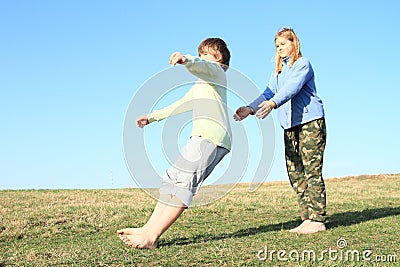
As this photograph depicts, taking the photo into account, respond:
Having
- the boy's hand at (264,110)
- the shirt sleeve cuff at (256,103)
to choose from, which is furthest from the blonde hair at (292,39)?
the boy's hand at (264,110)

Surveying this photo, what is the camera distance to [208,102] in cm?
500

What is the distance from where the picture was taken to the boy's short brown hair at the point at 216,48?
17.2ft

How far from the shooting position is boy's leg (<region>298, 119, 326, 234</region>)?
235 inches

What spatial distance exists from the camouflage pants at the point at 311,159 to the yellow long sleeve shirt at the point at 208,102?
1.35 meters

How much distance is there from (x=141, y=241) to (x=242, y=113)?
1.76m

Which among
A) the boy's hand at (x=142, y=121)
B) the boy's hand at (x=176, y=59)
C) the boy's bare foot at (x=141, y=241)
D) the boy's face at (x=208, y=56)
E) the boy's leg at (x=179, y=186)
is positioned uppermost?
the boy's face at (x=208, y=56)

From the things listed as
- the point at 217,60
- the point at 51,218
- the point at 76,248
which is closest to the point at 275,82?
the point at 217,60

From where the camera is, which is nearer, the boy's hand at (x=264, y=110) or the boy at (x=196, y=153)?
the boy at (x=196, y=153)

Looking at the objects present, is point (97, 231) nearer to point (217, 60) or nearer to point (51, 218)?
point (51, 218)

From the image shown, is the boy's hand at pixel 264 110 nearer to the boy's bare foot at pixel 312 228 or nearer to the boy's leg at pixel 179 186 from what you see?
the boy's leg at pixel 179 186

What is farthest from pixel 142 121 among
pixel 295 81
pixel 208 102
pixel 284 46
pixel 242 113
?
pixel 284 46

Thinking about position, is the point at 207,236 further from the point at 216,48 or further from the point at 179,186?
the point at 216,48

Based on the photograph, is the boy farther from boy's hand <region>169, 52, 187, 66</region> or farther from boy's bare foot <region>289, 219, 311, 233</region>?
boy's bare foot <region>289, 219, 311, 233</region>

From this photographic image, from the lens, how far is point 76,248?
514cm
